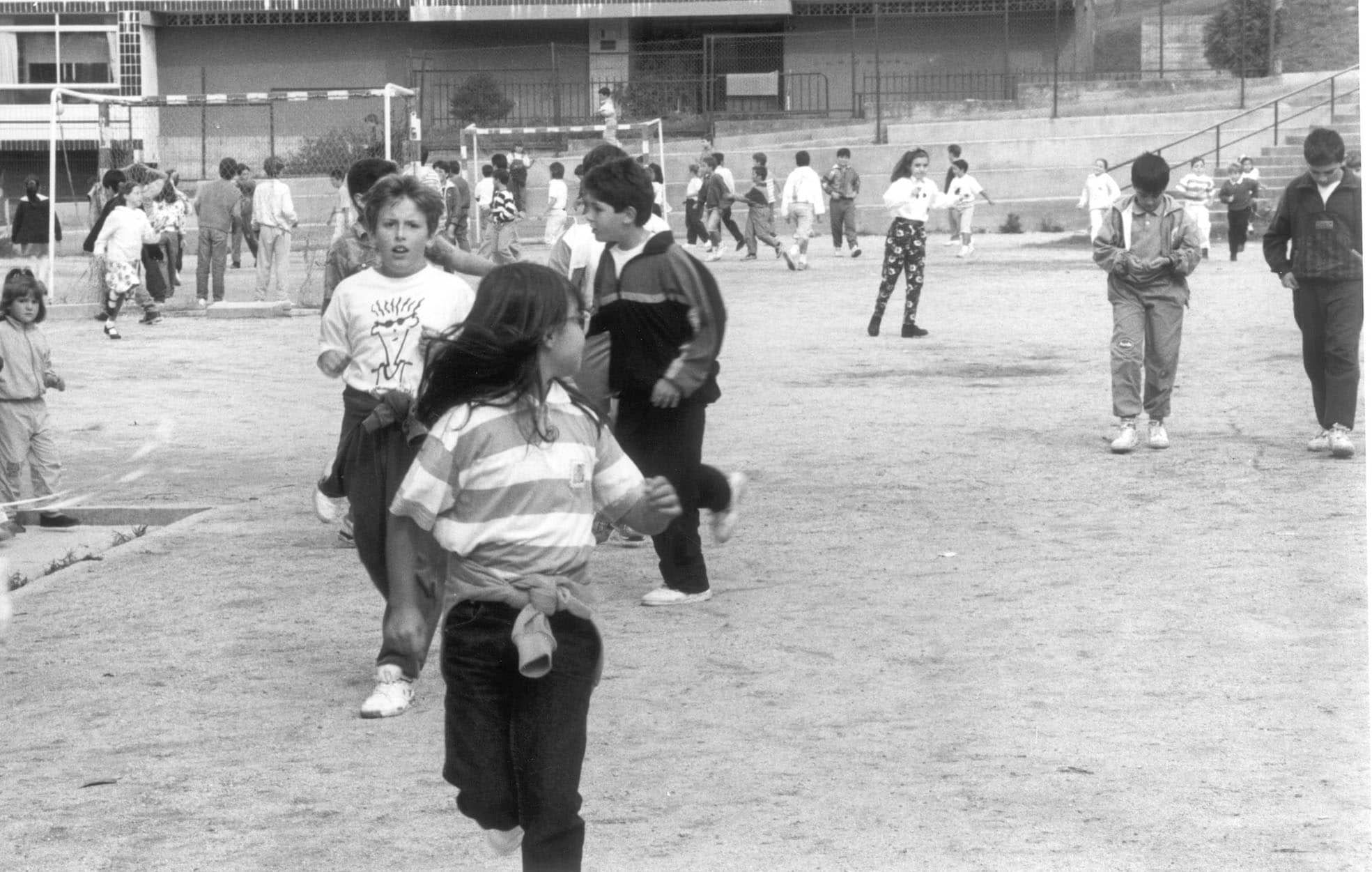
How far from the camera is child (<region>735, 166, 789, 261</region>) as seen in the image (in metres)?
27.3

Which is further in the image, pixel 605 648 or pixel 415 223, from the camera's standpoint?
pixel 605 648

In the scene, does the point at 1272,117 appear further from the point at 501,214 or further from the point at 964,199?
the point at 501,214

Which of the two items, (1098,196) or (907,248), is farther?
(1098,196)

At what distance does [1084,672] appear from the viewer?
6.00 m

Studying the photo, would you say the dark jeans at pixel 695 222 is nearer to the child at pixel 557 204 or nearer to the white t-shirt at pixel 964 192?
the child at pixel 557 204

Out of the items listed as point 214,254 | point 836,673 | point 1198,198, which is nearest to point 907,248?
point 214,254

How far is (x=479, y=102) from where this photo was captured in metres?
39.2

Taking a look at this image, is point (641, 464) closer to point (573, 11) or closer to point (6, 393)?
point (6, 393)

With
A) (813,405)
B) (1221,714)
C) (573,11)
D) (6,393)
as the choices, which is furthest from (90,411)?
(573,11)

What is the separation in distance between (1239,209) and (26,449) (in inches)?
754

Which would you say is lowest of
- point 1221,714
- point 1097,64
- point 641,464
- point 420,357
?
point 1221,714

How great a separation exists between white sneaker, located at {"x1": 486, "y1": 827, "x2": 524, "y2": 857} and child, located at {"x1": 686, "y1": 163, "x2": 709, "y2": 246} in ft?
84.0

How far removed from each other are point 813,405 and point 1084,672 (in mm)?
6788

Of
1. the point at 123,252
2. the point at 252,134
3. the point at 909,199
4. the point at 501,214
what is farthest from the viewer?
the point at 252,134
